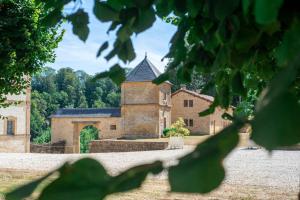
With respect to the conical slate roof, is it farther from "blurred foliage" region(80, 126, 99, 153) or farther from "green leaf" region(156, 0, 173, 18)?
"green leaf" region(156, 0, 173, 18)

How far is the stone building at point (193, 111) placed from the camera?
171 ft

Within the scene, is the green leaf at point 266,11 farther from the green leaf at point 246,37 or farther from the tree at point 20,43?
the tree at point 20,43

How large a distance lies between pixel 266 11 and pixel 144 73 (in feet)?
154

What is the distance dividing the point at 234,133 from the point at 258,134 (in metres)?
0.09

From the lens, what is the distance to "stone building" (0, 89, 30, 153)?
Result: 1211 inches

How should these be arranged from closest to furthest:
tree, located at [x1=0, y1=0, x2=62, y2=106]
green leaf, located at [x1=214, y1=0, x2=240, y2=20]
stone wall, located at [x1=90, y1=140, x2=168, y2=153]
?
green leaf, located at [x1=214, y1=0, x2=240, y2=20] < tree, located at [x1=0, y1=0, x2=62, y2=106] < stone wall, located at [x1=90, y1=140, x2=168, y2=153]

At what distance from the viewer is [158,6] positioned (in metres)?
1.69

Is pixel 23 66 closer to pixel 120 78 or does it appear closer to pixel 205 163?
pixel 120 78

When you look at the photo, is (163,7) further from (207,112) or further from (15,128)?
(15,128)

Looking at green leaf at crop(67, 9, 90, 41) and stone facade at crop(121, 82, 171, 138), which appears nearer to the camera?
green leaf at crop(67, 9, 90, 41)

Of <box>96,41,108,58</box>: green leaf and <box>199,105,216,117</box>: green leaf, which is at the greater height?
<box>96,41,108,58</box>: green leaf

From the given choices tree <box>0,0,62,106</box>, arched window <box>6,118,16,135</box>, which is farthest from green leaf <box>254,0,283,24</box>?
arched window <box>6,118,16,135</box>

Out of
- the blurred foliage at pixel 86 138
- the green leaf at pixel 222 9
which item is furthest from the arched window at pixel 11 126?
the green leaf at pixel 222 9

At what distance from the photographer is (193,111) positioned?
5344cm
